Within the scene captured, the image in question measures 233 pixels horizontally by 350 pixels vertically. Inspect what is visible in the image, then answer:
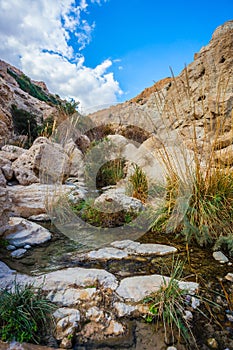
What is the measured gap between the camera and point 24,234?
2.54 metres

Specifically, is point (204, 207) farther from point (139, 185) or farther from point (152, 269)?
point (139, 185)

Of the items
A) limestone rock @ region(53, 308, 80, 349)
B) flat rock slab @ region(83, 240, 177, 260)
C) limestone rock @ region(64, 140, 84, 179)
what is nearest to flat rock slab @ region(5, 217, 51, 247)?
flat rock slab @ region(83, 240, 177, 260)

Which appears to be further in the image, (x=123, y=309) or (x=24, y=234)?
(x=24, y=234)

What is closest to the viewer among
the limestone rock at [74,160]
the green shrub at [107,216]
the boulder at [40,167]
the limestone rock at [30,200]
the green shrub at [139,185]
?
the green shrub at [107,216]

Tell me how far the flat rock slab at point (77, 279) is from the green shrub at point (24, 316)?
0.21m

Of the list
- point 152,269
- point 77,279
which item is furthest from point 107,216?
Answer: point 77,279

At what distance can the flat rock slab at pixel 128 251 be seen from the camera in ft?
6.82

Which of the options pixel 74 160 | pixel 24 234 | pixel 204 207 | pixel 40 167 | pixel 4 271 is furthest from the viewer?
pixel 74 160

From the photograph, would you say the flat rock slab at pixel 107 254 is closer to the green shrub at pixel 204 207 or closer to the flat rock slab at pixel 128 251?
the flat rock slab at pixel 128 251

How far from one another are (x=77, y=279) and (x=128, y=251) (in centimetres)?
75

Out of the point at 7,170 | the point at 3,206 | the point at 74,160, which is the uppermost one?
the point at 74,160

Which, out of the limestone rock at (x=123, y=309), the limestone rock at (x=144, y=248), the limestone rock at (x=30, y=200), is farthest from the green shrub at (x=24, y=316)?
the limestone rock at (x=30, y=200)

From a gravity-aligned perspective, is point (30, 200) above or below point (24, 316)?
above

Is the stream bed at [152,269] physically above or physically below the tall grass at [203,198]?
below
